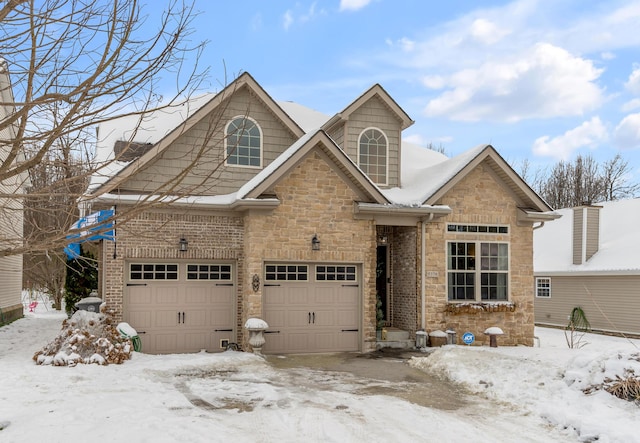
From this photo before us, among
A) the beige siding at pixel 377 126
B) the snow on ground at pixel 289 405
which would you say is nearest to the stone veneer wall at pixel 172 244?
the snow on ground at pixel 289 405

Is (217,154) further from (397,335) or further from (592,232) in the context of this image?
(592,232)

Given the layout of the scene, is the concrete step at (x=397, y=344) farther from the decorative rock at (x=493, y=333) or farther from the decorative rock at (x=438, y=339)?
the decorative rock at (x=493, y=333)

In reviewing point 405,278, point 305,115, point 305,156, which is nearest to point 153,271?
point 305,156

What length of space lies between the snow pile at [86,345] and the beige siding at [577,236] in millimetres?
18184

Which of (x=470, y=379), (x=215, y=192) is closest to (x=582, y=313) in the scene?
(x=470, y=379)

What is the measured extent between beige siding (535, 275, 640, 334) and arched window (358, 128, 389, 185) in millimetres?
8771

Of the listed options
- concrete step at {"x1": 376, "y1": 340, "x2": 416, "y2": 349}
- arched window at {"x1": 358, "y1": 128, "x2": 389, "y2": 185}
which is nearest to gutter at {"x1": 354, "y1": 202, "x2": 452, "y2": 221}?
arched window at {"x1": 358, "y1": 128, "x2": 389, "y2": 185}

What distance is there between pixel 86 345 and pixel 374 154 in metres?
9.11

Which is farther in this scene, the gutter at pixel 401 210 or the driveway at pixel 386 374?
the gutter at pixel 401 210

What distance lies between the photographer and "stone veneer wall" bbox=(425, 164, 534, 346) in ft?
48.8

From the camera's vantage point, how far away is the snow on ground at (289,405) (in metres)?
7.00

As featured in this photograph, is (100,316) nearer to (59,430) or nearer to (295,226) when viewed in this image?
(295,226)

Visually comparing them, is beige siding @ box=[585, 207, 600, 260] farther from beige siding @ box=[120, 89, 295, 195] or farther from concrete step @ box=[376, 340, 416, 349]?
beige siding @ box=[120, 89, 295, 195]

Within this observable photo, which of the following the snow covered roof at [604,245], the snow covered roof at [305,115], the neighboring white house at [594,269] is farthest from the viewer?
the snow covered roof at [604,245]
